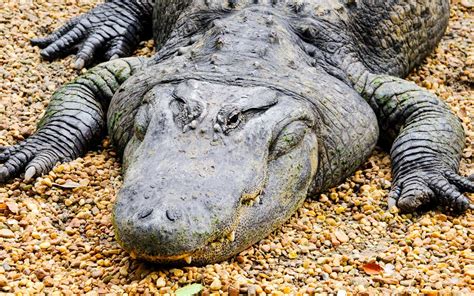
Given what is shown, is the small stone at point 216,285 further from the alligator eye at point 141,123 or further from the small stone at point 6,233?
the small stone at point 6,233

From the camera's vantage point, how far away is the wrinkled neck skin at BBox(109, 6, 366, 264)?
4.24 meters

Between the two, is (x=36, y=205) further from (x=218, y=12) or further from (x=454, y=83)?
(x=454, y=83)

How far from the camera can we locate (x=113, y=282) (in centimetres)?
435

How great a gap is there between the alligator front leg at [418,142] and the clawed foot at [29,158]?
2287 millimetres

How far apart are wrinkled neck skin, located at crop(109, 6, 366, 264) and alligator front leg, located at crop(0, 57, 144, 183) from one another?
0.31m

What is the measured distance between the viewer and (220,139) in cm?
472

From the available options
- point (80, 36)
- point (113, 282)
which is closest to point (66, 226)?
point (113, 282)

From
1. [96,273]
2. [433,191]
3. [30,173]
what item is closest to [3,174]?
[30,173]

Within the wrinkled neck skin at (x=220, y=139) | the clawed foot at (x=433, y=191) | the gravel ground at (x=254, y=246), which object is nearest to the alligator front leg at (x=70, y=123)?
the gravel ground at (x=254, y=246)

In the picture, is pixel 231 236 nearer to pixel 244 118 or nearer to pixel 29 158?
pixel 244 118

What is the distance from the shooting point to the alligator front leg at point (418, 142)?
538cm

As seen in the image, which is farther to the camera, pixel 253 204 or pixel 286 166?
pixel 286 166

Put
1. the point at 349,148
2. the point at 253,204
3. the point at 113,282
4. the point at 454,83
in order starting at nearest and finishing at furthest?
the point at 113,282, the point at 253,204, the point at 349,148, the point at 454,83

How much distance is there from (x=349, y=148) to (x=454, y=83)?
1799mm
